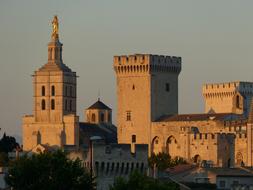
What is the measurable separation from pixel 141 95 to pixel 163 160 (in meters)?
17.7

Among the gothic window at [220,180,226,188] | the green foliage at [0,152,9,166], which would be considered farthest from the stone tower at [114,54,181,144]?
the gothic window at [220,180,226,188]

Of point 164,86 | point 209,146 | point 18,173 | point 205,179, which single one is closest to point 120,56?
point 164,86

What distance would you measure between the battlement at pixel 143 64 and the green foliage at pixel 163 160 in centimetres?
1388

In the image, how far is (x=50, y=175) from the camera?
122562mm

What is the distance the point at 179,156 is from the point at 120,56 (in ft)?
56.5

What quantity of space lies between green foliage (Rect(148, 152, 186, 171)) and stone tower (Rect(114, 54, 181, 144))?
9444 mm

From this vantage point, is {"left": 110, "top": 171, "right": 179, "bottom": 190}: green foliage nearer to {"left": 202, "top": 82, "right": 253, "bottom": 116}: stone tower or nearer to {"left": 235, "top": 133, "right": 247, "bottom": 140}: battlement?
{"left": 235, "top": 133, "right": 247, "bottom": 140}: battlement

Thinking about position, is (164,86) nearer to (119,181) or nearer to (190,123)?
(190,123)

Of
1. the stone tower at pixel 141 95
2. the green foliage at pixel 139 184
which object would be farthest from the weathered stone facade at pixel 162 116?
the green foliage at pixel 139 184

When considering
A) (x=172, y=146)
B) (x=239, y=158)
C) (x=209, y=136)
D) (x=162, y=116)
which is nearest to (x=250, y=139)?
(x=239, y=158)

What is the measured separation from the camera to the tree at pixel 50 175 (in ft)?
397

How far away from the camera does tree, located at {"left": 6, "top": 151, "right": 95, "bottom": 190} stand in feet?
397

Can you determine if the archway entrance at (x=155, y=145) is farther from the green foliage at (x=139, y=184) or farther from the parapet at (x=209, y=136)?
the green foliage at (x=139, y=184)

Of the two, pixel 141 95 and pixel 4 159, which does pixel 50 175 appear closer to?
pixel 4 159
